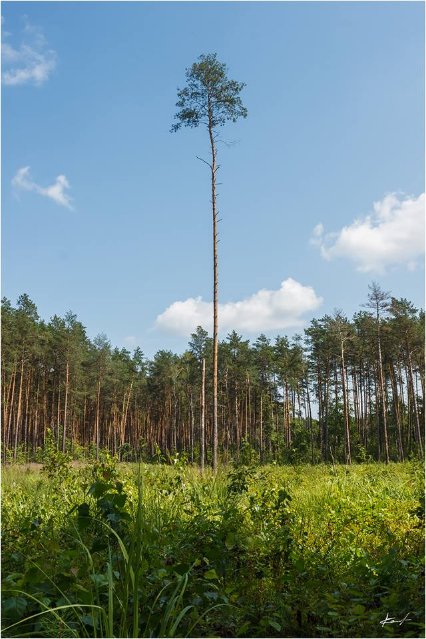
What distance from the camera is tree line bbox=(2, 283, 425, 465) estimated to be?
16.3 m

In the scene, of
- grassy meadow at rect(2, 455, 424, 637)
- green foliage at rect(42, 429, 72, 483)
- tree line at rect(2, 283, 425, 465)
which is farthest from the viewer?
tree line at rect(2, 283, 425, 465)

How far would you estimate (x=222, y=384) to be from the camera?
99.0 ft

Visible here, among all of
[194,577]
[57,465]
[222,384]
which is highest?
[222,384]

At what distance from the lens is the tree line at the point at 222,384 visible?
16.3 meters

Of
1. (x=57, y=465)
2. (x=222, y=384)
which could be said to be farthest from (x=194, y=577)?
(x=222, y=384)

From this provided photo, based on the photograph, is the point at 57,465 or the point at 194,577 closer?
the point at 194,577

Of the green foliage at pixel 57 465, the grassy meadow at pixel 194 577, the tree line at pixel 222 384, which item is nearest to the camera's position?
the grassy meadow at pixel 194 577

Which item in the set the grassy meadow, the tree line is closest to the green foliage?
the tree line

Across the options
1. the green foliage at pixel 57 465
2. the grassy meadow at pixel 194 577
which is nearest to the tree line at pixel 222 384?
the green foliage at pixel 57 465

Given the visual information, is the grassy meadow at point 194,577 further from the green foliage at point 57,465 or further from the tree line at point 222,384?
the tree line at point 222,384

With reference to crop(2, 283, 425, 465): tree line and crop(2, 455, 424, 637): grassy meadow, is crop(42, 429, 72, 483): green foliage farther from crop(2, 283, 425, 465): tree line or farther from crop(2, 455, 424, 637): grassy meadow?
crop(2, 455, 424, 637): grassy meadow

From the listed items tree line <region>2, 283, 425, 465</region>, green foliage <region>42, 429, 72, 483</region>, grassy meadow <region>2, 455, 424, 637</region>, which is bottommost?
grassy meadow <region>2, 455, 424, 637</region>

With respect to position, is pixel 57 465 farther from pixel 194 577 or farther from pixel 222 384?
pixel 222 384

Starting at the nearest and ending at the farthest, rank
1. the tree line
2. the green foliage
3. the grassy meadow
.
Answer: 1. the grassy meadow
2. the green foliage
3. the tree line
